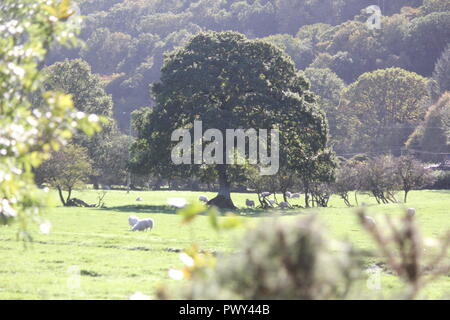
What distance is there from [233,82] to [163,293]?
143ft

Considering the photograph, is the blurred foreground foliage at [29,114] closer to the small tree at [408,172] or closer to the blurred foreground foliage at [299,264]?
the blurred foreground foliage at [299,264]

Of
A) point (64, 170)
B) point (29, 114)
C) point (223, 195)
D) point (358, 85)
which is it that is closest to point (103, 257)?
point (29, 114)

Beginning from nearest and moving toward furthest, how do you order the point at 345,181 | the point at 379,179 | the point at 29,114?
the point at 29,114 → the point at 379,179 → the point at 345,181

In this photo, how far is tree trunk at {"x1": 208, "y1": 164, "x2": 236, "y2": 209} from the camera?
46.8 meters

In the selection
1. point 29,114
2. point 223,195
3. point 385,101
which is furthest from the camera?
point 385,101

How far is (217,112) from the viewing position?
4491 centimetres

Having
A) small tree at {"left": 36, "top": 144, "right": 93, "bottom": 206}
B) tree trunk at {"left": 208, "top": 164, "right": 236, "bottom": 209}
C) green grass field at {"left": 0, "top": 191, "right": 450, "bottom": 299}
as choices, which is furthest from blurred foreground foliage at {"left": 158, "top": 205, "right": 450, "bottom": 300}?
small tree at {"left": 36, "top": 144, "right": 93, "bottom": 206}

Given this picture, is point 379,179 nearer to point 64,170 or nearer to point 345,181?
point 345,181

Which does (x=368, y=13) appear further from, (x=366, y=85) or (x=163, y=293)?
(x=163, y=293)

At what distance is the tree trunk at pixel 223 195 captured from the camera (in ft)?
153

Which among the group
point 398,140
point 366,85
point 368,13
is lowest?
point 398,140

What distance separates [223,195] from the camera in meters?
47.5

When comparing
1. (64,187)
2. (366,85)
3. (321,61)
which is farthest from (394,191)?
(321,61)
